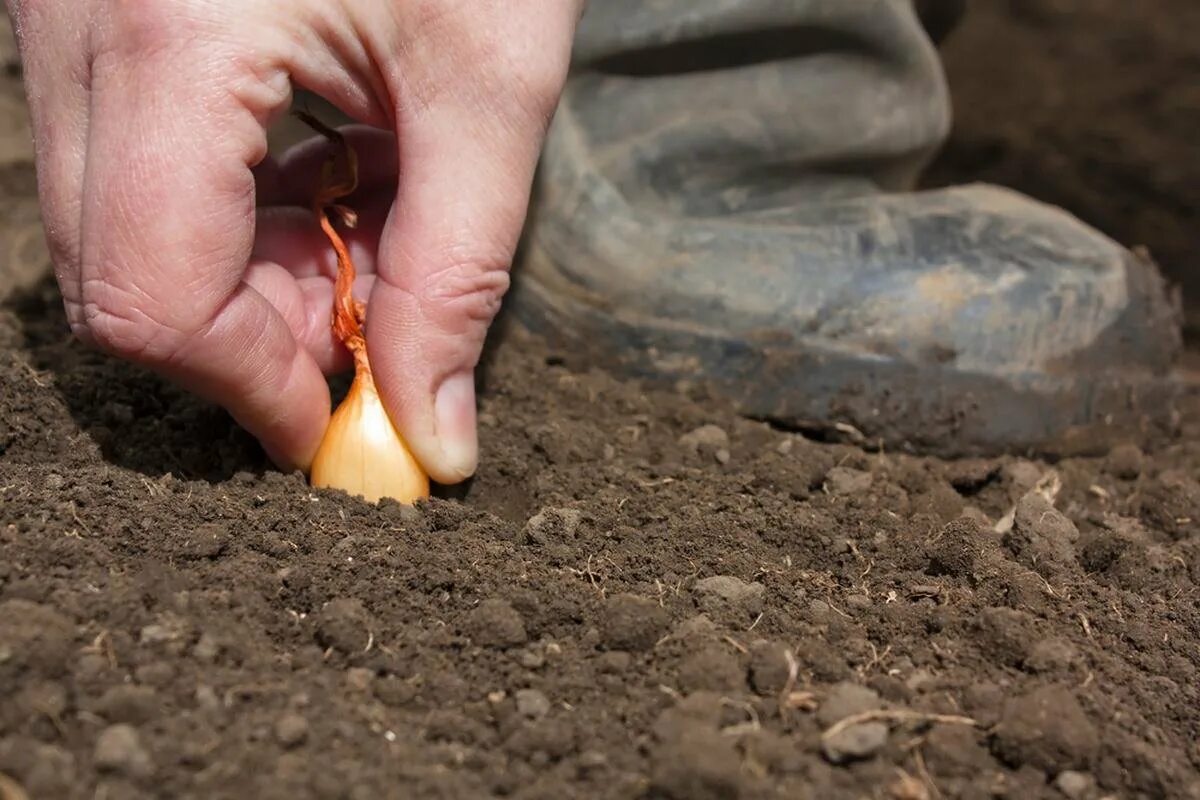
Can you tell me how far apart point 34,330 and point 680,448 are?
3.22ft

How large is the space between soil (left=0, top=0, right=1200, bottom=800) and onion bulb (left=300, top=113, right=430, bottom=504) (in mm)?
51

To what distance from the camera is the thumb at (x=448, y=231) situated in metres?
1.25

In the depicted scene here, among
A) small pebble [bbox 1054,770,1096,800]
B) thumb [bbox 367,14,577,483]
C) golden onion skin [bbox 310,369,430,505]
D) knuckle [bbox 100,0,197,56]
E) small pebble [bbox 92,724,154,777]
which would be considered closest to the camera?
small pebble [bbox 92,724,154,777]

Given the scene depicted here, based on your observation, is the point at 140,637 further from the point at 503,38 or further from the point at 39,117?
the point at 503,38

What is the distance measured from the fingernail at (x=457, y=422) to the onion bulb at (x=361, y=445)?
0.04 metres

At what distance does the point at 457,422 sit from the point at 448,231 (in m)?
0.24

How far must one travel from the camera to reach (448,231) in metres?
1.27

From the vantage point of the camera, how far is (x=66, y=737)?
36.2 inches

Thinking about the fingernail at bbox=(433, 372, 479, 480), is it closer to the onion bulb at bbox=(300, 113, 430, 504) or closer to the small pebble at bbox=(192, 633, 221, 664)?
the onion bulb at bbox=(300, 113, 430, 504)

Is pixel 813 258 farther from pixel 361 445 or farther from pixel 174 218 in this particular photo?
pixel 174 218

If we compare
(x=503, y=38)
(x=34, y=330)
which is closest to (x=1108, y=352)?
(x=503, y=38)

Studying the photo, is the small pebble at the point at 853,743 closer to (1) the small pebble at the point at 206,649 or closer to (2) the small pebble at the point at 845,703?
(2) the small pebble at the point at 845,703

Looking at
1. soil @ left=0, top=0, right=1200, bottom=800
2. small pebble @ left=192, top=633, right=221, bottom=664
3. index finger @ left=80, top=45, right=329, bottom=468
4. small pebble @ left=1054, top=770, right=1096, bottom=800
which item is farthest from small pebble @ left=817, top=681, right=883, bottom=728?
index finger @ left=80, top=45, right=329, bottom=468

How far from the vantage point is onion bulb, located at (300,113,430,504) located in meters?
1.36
